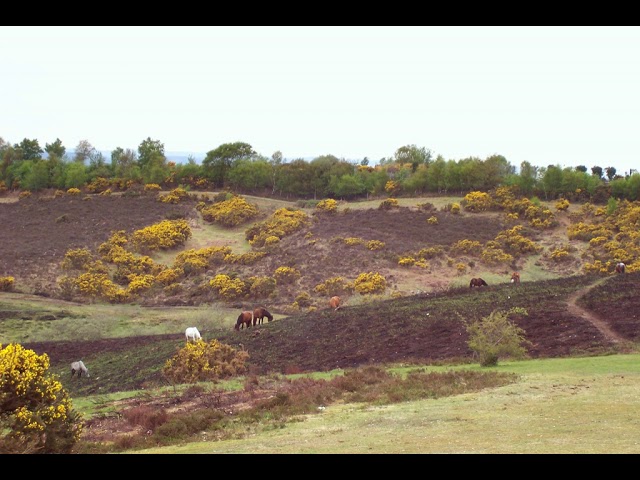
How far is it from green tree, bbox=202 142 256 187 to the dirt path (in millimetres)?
59787

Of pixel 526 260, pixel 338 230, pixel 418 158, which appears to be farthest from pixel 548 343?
pixel 418 158

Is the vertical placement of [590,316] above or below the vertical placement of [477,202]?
below

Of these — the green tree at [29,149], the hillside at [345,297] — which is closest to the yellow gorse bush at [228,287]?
the hillside at [345,297]

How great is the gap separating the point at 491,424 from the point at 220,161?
76.9 m

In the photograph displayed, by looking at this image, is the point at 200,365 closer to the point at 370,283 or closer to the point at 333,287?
the point at 370,283

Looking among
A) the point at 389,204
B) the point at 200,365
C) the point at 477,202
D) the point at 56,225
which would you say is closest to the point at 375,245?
the point at 389,204

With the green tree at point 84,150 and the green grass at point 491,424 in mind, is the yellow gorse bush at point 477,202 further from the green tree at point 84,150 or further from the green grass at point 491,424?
the green tree at point 84,150

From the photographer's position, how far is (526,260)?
2280 inches

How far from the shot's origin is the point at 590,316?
27438 millimetres

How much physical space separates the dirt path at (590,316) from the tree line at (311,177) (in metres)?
41.6

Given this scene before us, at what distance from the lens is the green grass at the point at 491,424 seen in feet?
36.2
